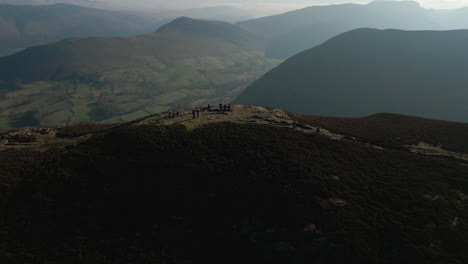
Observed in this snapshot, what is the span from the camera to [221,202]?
1405 inches

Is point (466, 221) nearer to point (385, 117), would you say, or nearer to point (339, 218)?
point (339, 218)

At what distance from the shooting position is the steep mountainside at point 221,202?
97.2 ft

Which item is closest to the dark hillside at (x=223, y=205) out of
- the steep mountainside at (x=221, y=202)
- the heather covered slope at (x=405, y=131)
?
the steep mountainside at (x=221, y=202)

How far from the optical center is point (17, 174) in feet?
124

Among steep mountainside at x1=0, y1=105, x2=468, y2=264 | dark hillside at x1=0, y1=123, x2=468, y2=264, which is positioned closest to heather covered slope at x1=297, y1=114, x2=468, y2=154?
steep mountainside at x1=0, y1=105, x2=468, y2=264

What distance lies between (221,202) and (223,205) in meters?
0.56

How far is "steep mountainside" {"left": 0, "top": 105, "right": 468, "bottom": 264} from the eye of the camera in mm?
29641

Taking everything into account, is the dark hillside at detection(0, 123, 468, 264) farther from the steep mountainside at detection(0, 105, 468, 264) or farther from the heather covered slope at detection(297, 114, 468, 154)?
the heather covered slope at detection(297, 114, 468, 154)

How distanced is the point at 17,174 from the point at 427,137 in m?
90.1

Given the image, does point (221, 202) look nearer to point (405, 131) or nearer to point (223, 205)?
point (223, 205)

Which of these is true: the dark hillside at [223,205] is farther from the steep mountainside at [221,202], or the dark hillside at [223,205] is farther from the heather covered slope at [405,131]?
the heather covered slope at [405,131]

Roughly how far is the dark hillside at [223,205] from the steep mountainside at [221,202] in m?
0.15

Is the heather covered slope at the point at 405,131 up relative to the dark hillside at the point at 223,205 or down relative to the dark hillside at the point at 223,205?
up

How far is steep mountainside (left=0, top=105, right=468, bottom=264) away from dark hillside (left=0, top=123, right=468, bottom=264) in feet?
0.51
